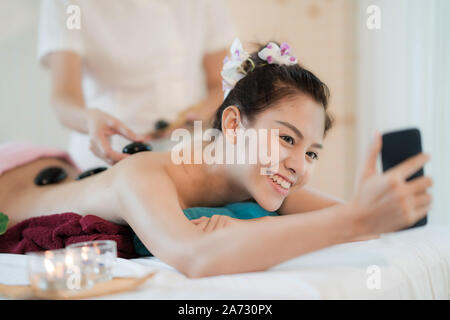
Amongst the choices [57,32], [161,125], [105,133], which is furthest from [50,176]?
[57,32]

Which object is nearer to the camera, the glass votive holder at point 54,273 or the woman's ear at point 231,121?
the glass votive holder at point 54,273

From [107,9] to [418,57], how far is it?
1.39 metres

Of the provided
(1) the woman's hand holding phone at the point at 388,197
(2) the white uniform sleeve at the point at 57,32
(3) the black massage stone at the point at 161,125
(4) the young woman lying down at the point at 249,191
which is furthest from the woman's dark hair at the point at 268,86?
(2) the white uniform sleeve at the point at 57,32

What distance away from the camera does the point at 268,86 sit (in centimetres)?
96

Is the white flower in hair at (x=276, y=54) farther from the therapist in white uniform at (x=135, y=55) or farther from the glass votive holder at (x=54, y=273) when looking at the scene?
the glass votive holder at (x=54, y=273)

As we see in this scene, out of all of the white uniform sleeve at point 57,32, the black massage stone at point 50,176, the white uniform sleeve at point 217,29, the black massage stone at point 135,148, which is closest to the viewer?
the black massage stone at point 135,148

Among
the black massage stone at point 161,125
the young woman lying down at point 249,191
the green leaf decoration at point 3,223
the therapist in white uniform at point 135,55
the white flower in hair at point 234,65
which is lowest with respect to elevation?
the green leaf decoration at point 3,223

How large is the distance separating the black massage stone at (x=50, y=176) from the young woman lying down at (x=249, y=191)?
0.07ft

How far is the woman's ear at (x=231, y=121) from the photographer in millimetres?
970

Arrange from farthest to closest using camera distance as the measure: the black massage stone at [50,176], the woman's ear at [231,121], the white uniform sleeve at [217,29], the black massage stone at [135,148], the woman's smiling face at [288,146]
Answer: the white uniform sleeve at [217,29] < the black massage stone at [50,176] < the black massage stone at [135,148] < the woman's ear at [231,121] < the woman's smiling face at [288,146]

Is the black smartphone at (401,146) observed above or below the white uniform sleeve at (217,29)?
below

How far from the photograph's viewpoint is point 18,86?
6.89 feet
